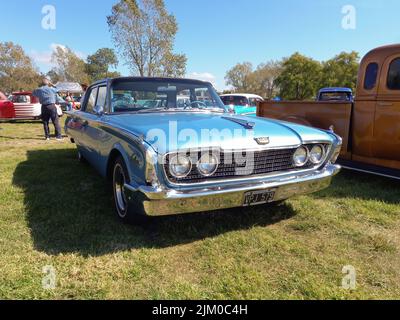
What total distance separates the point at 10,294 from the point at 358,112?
15.6ft

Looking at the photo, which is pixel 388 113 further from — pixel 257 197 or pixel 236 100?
pixel 236 100

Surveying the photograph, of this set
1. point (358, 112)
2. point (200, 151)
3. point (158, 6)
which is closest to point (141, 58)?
point (158, 6)

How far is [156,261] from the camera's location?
2734 millimetres

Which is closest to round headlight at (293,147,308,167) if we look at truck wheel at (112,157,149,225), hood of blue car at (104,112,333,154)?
hood of blue car at (104,112,333,154)

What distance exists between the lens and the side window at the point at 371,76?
4723 mm

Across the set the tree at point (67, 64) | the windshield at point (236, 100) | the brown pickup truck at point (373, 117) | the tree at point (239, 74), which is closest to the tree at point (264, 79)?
the tree at point (239, 74)

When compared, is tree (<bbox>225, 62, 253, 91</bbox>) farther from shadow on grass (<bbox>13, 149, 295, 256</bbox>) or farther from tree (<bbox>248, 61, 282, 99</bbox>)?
shadow on grass (<bbox>13, 149, 295, 256</bbox>)

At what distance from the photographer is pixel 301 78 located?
40.2 metres

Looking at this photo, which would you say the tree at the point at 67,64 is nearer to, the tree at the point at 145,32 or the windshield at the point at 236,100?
the tree at the point at 145,32

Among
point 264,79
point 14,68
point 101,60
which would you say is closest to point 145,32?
point 14,68

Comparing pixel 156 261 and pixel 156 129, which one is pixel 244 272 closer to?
pixel 156 261

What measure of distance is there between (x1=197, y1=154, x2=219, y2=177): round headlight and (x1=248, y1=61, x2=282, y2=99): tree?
61.7m

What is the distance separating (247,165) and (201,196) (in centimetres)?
55

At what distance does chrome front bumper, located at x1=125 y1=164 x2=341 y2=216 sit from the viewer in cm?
264
